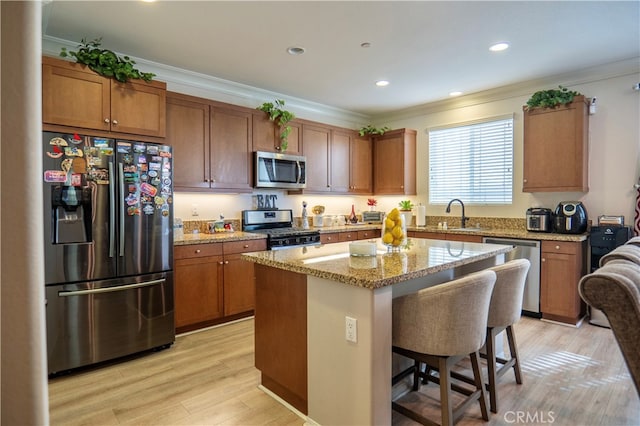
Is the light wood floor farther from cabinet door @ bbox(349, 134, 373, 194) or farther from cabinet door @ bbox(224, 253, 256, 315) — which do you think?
cabinet door @ bbox(349, 134, 373, 194)

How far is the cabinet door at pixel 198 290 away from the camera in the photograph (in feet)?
11.2

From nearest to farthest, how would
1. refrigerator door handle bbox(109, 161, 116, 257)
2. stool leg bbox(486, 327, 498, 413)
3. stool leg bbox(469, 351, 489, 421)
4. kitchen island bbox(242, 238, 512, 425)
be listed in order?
kitchen island bbox(242, 238, 512, 425) < stool leg bbox(469, 351, 489, 421) < stool leg bbox(486, 327, 498, 413) < refrigerator door handle bbox(109, 161, 116, 257)

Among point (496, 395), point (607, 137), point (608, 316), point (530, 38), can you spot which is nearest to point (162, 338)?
point (496, 395)

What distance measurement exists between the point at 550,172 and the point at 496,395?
2.85m

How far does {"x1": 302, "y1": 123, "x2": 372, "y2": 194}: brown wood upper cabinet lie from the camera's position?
5.00 meters

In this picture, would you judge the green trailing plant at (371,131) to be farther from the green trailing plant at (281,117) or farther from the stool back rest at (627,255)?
the stool back rest at (627,255)

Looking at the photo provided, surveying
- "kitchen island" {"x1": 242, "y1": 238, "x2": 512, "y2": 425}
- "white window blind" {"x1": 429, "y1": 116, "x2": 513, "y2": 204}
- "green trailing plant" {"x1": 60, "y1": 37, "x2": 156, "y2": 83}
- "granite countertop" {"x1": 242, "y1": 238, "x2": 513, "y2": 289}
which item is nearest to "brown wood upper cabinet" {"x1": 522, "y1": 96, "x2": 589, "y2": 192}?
"white window blind" {"x1": 429, "y1": 116, "x2": 513, "y2": 204}

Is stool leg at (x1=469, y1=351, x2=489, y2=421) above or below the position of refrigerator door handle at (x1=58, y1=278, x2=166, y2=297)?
below

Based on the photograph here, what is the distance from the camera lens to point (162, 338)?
10.2 feet

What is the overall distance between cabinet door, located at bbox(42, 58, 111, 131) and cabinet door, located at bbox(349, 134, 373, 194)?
11.3 feet

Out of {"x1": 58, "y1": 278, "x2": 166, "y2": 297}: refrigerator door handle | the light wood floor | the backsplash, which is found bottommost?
the light wood floor

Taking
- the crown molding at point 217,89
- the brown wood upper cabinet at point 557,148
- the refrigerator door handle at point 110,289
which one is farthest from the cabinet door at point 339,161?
the refrigerator door handle at point 110,289

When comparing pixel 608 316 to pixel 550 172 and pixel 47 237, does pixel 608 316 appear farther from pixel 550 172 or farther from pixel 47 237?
pixel 550 172

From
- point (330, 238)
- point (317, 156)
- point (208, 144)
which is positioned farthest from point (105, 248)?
point (317, 156)
